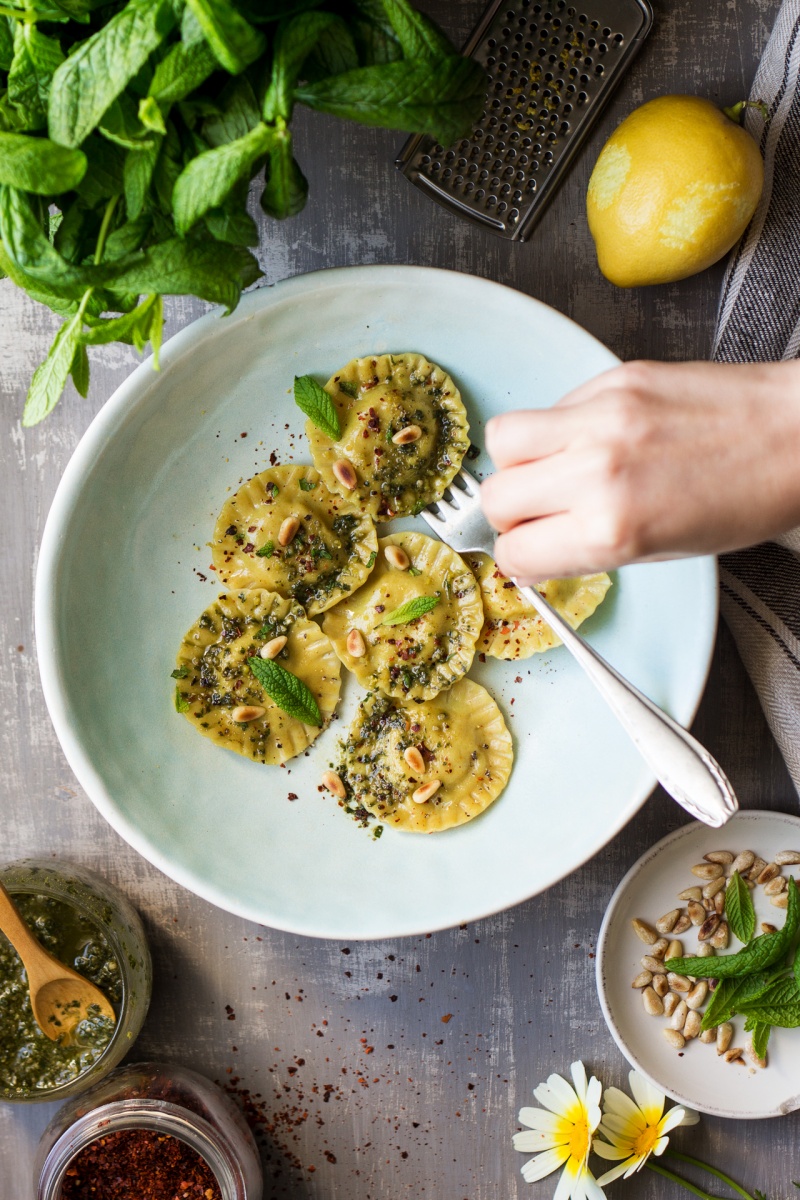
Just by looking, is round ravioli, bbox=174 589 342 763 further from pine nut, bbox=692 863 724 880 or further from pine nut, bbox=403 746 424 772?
pine nut, bbox=692 863 724 880

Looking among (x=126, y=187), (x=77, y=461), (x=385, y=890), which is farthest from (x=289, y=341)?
(x=385, y=890)

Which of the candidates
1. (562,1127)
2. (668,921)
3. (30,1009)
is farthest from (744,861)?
(30,1009)

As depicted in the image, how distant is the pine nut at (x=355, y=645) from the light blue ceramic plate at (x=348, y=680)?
112 mm

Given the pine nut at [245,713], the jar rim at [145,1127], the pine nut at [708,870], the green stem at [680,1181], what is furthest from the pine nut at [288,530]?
the green stem at [680,1181]

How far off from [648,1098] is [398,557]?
1534 millimetres

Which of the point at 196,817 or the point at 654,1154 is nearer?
the point at 196,817

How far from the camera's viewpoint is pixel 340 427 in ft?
7.02

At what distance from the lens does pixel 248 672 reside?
7.20 feet

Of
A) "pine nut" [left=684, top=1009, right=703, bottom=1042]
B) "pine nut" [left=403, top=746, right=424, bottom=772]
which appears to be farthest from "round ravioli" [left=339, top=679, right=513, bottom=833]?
"pine nut" [left=684, top=1009, right=703, bottom=1042]

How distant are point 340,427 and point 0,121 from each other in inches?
37.0

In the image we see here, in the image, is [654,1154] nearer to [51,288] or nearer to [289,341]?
[289,341]

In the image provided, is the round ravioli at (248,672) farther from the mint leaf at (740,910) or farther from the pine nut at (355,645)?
the mint leaf at (740,910)

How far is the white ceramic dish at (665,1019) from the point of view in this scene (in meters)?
2.28

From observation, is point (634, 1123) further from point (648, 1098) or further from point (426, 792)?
point (426, 792)
